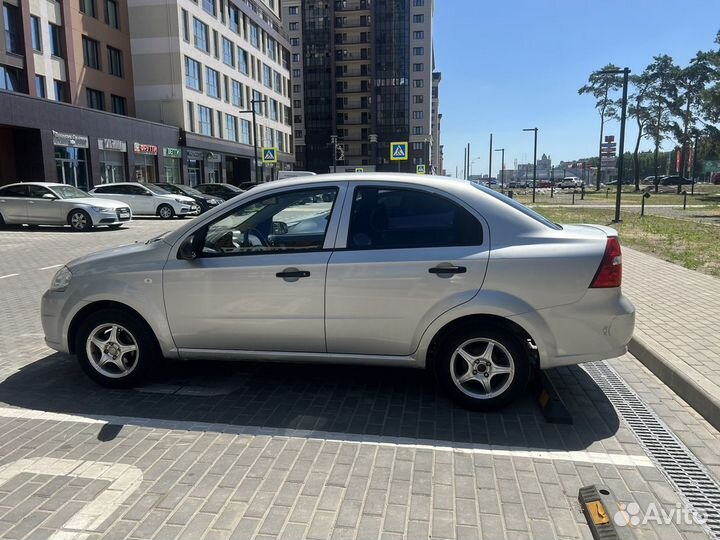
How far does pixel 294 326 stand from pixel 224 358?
699mm

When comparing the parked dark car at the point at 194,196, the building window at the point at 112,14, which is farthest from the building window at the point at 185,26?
the parked dark car at the point at 194,196

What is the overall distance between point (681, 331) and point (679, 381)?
154 cm

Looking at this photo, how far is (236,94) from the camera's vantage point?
5262 centimetres

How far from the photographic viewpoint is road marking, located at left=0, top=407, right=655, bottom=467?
3.51 metres

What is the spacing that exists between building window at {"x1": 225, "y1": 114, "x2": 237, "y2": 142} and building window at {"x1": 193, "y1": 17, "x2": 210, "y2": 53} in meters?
6.31

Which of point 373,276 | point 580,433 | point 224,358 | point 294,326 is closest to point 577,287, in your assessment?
point 580,433

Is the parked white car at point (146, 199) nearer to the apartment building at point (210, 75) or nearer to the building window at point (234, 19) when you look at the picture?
the apartment building at point (210, 75)

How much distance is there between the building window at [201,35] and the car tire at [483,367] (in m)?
45.7

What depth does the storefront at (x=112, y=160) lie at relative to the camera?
3266 centimetres

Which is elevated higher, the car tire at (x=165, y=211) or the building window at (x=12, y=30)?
the building window at (x=12, y=30)

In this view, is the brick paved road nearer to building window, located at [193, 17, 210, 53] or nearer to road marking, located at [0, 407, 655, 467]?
road marking, located at [0, 407, 655, 467]

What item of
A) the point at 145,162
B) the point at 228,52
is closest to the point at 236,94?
the point at 228,52

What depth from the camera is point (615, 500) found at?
2.98 m

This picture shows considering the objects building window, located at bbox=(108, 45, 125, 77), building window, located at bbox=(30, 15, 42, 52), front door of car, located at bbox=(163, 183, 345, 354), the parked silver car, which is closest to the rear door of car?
the parked silver car
